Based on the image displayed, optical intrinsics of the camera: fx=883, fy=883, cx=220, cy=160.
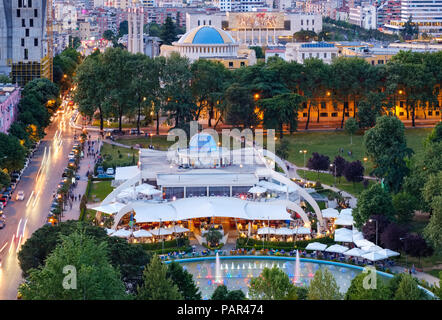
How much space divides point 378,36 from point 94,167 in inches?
4018

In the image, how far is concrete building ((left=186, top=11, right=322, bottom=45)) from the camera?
144375 millimetres

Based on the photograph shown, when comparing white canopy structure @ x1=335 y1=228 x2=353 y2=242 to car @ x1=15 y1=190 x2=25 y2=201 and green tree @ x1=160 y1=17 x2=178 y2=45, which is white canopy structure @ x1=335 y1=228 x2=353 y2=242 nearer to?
car @ x1=15 y1=190 x2=25 y2=201

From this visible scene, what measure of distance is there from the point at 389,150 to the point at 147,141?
88.9 ft

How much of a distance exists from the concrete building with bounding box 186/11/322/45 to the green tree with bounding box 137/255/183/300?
371ft

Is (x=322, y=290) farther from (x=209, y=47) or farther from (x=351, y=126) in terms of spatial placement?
(x=209, y=47)

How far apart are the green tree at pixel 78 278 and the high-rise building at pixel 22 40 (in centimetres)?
6179

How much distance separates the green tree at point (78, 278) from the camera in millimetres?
29695

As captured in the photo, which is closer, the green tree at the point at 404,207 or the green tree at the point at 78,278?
the green tree at the point at 78,278

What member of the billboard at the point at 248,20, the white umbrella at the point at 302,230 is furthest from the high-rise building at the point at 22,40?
the billboard at the point at 248,20

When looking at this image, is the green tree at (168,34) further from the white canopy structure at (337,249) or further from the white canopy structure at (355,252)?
the white canopy structure at (355,252)

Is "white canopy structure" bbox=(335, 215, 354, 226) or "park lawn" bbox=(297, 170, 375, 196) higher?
"park lawn" bbox=(297, 170, 375, 196)

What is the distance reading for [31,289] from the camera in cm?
3148

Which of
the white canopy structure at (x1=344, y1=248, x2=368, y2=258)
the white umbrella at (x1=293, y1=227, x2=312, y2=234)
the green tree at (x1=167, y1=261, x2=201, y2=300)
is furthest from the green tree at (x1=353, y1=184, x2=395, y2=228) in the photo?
the green tree at (x1=167, y1=261, x2=201, y2=300)

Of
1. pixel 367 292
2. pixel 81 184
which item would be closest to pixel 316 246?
pixel 367 292
